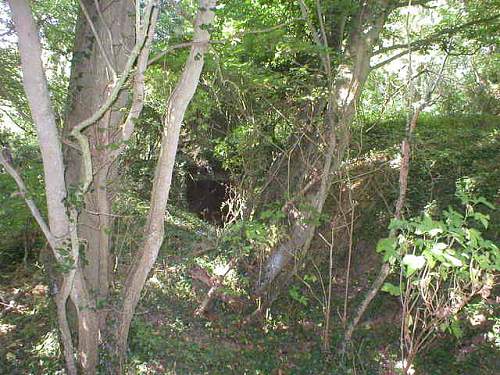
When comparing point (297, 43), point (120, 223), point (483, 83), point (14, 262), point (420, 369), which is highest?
point (483, 83)

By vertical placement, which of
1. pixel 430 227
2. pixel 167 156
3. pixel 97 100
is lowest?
pixel 430 227

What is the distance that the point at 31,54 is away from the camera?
2.95 m

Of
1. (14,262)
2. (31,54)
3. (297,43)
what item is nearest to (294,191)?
(297,43)

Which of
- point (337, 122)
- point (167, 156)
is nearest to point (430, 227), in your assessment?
point (167, 156)

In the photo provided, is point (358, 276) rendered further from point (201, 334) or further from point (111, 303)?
point (111, 303)

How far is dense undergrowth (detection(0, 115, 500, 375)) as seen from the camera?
173 inches

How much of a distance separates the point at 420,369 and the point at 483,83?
24.8 feet

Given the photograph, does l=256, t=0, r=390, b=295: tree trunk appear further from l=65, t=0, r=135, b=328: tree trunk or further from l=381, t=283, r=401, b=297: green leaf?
l=65, t=0, r=135, b=328: tree trunk

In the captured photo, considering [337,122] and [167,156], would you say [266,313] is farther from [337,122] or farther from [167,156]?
[167,156]

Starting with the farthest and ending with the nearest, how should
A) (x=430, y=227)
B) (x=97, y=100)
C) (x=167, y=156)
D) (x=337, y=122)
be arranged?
(x=337, y=122), (x=97, y=100), (x=167, y=156), (x=430, y=227)

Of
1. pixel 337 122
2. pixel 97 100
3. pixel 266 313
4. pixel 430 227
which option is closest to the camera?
pixel 430 227

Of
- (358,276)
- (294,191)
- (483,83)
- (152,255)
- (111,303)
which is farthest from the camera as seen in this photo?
(483,83)

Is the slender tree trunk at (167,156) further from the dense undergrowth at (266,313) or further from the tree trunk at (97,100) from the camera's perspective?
the dense undergrowth at (266,313)

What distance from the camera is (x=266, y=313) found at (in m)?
5.50
